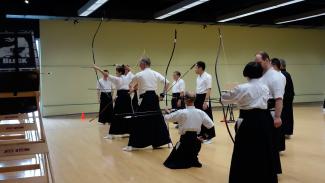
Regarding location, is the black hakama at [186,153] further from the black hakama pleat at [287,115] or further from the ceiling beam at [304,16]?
the ceiling beam at [304,16]

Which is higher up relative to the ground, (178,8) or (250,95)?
(178,8)

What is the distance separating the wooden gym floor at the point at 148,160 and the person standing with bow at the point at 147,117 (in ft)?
0.55

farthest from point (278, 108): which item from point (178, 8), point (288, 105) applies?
point (178, 8)

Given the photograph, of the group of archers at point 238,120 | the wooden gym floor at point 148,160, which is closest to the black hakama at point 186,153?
the group of archers at point 238,120

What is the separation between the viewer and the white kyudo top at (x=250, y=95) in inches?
122

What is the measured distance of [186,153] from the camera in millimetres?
4359

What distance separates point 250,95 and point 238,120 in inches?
12.5

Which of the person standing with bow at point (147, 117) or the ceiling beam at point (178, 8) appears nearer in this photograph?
the person standing with bow at point (147, 117)

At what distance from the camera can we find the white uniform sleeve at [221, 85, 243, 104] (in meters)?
3.12

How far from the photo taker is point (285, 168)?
4.31 m

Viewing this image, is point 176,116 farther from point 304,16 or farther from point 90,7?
point 304,16

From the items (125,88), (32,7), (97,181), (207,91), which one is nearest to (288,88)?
(207,91)

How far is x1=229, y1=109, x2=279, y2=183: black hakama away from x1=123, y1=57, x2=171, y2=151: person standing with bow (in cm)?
224

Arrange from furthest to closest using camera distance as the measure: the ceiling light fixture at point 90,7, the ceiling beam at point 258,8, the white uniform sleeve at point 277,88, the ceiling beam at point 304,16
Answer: the ceiling beam at point 304,16 < the ceiling beam at point 258,8 < the ceiling light fixture at point 90,7 < the white uniform sleeve at point 277,88
